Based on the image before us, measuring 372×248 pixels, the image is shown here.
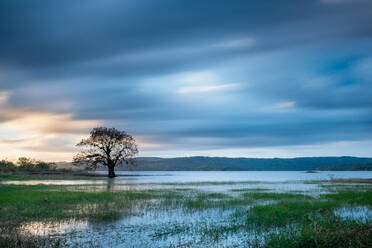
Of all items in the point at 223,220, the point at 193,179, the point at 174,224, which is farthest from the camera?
the point at 193,179

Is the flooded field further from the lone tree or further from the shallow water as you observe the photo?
the lone tree

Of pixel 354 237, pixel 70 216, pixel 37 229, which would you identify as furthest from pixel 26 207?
pixel 354 237

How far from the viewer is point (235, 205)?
22.9m

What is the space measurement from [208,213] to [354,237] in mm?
10242

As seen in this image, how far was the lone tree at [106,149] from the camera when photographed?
7644 cm

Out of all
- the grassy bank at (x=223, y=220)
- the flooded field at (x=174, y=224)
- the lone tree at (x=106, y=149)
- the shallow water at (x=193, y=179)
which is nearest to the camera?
the grassy bank at (x=223, y=220)

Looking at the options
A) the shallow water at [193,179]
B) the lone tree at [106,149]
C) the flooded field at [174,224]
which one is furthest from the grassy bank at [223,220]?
the lone tree at [106,149]

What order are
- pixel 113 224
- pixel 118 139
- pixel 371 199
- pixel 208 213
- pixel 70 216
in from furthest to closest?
pixel 118 139 → pixel 371 199 → pixel 208 213 → pixel 70 216 → pixel 113 224

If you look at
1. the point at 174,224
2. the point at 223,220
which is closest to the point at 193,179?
the point at 223,220

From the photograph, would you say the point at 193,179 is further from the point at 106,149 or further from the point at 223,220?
the point at 223,220

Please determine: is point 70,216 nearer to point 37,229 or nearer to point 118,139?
point 37,229

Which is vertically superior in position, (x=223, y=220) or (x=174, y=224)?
(x=174, y=224)

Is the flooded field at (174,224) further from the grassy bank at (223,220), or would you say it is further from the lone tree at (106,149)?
the lone tree at (106,149)

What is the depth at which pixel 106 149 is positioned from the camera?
77500 mm
